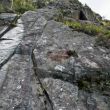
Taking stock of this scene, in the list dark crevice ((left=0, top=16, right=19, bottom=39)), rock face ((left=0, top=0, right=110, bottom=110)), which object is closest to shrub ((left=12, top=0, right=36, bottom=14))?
dark crevice ((left=0, top=16, right=19, bottom=39))

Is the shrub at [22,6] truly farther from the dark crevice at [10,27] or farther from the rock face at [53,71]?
the rock face at [53,71]

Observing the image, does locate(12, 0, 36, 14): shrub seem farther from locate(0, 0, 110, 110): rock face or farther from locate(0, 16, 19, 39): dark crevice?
locate(0, 0, 110, 110): rock face

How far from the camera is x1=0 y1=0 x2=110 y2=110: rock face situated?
21.5 ft

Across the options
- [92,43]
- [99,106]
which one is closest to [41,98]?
[99,106]

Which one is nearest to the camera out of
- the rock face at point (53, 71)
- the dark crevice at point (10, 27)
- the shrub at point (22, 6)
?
the rock face at point (53, 71)

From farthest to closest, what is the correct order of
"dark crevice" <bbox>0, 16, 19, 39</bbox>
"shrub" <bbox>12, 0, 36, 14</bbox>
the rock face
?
"shrub" <bbox>12, 0, 36, 14</bbox>, "dark crevice" <bbox>0, 16, 19, 39</bbox>, the rock face

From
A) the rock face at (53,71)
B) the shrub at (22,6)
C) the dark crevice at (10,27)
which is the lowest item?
the rock face at (53,71)

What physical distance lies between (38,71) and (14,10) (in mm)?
6837

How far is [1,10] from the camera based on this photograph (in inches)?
523

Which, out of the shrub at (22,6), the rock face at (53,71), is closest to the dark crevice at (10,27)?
the rock face at (53,71)

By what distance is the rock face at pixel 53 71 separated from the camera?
6.54 m

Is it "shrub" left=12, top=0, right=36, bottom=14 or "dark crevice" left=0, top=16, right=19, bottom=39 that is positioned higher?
"shrub" left=12, top=0, right=36, bottom=14

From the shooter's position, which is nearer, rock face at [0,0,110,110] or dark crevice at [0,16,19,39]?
rock face at [0,0,110,110]

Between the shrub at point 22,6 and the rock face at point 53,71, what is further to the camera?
the shrub at point 22,6
